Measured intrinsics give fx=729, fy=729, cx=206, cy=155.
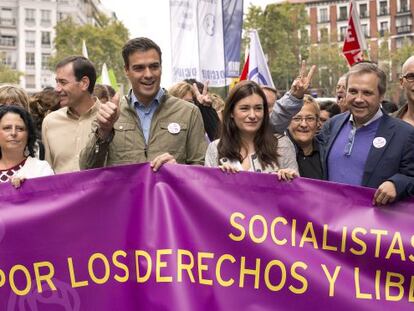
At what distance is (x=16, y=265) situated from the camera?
386 centimetres

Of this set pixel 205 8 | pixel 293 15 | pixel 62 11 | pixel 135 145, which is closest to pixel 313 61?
pixel 293 15

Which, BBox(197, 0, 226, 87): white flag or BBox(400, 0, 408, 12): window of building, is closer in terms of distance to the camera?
BBox(197, 0, 226, 87): white flag

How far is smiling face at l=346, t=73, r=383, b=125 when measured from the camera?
4.23 meters

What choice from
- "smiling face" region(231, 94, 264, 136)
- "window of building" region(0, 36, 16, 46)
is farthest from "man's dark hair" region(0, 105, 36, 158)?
"window of building" region(0, 36, 16, 46)

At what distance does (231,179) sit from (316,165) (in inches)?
41.1

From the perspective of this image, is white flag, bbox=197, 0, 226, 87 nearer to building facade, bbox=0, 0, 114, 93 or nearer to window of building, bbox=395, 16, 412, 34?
building facade, bbox=0, 0, 114, 93

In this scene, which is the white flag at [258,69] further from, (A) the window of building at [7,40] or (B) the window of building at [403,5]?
(B) the window of building at [403,5]

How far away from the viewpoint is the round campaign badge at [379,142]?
13.3ft

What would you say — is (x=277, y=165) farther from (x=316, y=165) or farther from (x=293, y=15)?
(x=293, y=15)

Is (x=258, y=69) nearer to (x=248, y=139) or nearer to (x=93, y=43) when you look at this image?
(x=248, y=139)

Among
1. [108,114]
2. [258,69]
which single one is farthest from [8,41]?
[108,114]

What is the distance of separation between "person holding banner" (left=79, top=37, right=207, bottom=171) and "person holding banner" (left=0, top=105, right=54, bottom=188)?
0.32 metres

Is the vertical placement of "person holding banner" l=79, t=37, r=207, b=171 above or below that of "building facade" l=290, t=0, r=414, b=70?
below

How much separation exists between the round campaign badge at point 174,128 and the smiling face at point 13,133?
0.89 m
